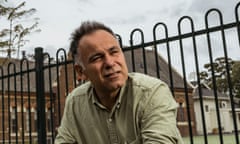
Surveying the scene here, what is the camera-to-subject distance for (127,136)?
157 centimetres

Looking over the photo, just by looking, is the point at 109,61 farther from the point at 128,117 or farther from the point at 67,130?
the point at 67,130

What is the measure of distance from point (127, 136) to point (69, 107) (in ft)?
1.23

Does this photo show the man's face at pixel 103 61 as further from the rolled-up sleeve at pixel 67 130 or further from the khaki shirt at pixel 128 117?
the rolled-up sleeve at pixel 67 130

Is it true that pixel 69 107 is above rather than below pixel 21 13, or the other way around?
below

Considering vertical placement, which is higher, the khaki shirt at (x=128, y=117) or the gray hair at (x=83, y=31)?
the gray hair at (x=83, y=31)

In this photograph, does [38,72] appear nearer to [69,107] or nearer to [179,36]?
[179,36]

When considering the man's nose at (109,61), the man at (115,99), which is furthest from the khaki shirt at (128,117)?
the man's nose at (109,61)

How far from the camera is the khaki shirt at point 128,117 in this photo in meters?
1.44

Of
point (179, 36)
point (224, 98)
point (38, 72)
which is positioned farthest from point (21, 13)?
point (224, 98)

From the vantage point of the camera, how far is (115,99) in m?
1.59

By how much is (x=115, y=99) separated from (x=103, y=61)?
0.17m

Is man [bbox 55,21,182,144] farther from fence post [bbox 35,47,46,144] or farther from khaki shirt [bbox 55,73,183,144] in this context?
fence post [bbox 35,47,46,144]

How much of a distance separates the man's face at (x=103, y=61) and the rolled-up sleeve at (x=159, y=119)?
144 millimetres

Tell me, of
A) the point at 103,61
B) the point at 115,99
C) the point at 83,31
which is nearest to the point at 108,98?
the point at 115,99
